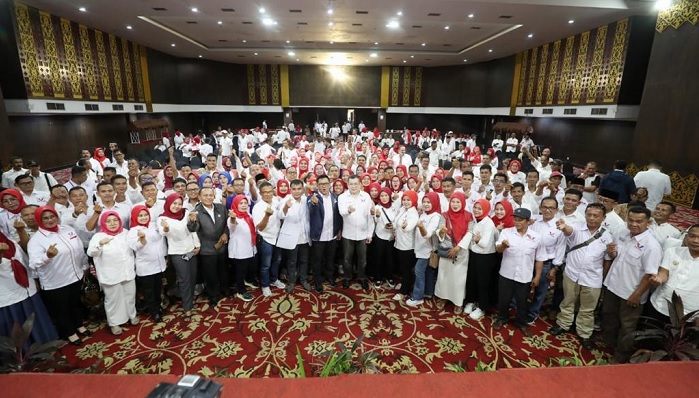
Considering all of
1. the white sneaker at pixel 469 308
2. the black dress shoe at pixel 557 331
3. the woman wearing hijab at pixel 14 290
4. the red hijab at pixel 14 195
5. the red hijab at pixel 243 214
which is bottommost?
the black dress shoe at pixel 557 331

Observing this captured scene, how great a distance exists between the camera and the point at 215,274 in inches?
173

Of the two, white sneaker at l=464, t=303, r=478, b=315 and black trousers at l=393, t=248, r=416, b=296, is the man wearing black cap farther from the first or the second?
black trousers at l=393, t=248, r=416, b=296

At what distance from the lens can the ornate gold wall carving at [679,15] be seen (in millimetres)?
8523

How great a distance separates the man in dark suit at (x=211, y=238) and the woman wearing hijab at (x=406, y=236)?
7.41 ft

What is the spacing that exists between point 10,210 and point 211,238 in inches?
83.2

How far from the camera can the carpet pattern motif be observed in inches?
134

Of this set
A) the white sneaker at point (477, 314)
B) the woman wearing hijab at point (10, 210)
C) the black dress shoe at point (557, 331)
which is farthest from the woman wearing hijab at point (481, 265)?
the woman wearing hijab at point (10, 210)

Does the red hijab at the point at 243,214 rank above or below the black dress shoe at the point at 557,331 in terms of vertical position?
above

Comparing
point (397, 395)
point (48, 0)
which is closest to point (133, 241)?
point (397, 395)

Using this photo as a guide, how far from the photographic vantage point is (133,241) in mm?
3723

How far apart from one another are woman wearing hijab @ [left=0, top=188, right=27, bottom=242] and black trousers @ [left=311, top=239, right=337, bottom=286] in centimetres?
327

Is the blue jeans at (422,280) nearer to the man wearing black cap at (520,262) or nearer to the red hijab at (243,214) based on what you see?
the man wearing black cap at (520,262)

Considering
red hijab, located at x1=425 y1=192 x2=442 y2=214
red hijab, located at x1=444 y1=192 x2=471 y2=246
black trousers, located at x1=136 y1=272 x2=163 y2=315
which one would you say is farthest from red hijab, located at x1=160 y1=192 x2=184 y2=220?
red hijab, located at x1=444 y1=192 x2=471 y2=246

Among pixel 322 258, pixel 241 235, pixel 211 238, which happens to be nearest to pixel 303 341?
pixel 322 258
